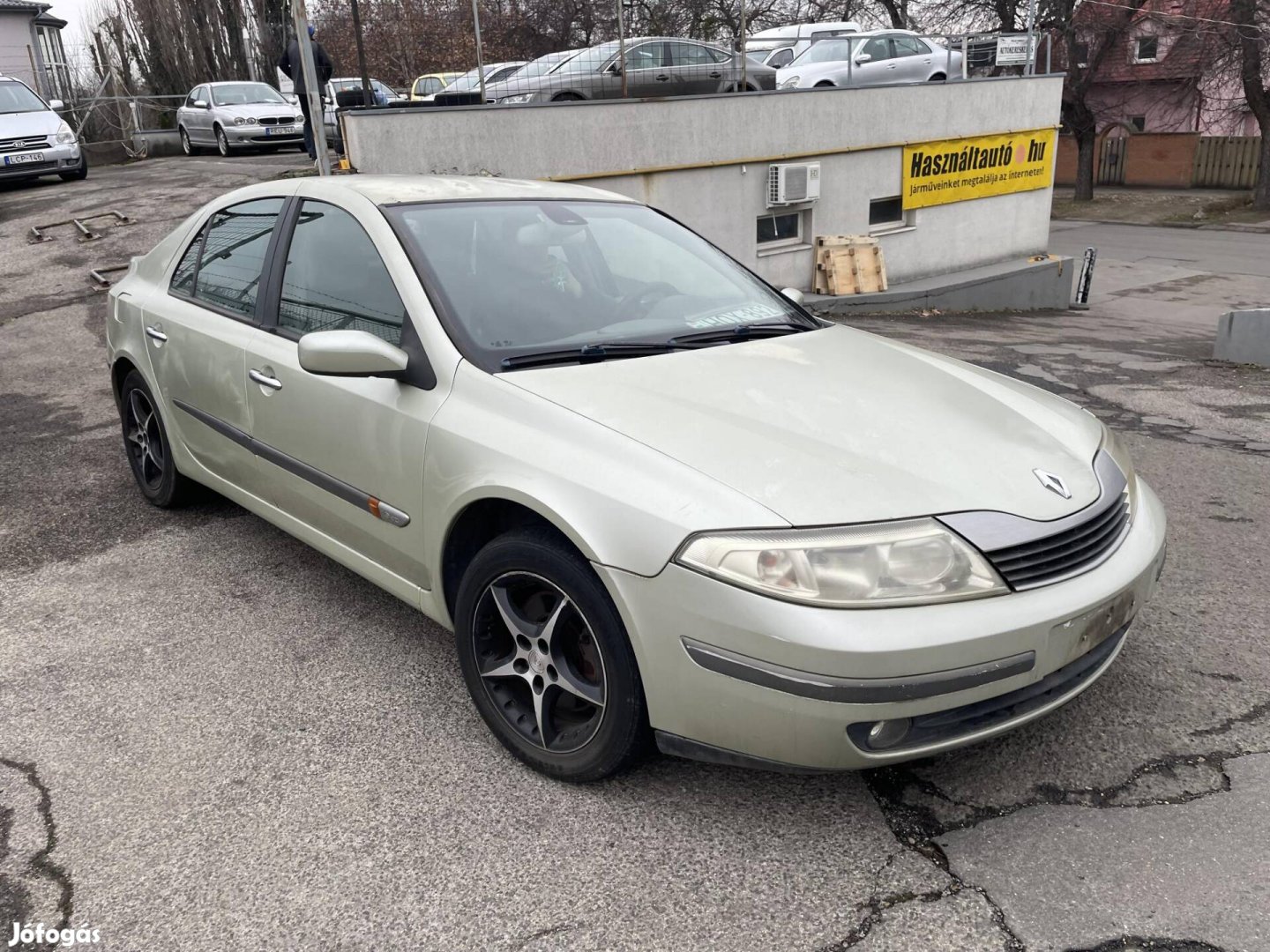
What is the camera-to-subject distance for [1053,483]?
2.68m

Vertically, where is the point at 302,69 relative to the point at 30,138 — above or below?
above

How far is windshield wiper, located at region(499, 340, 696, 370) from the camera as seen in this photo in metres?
3.02

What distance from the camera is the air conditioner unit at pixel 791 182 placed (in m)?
13.0

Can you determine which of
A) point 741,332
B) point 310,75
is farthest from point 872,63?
point 741,332

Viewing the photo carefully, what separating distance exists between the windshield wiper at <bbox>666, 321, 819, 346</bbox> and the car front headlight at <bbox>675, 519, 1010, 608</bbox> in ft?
3.67

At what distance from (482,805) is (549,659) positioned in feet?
1.40

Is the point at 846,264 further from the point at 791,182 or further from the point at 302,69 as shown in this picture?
the point at 302,69

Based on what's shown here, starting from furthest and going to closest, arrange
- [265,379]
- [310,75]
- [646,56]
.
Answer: [646,56]
[310,75]
[265,379]

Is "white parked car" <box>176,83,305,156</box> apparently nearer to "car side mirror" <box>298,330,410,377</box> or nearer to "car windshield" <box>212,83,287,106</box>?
"car windshield" <box>212,83,287,106</box>

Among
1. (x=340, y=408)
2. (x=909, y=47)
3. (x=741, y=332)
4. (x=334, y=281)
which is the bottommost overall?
(x=340, y=408)

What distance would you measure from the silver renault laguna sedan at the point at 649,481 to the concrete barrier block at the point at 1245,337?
715 centimetres

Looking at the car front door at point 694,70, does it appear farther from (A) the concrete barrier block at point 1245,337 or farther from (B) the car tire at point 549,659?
(B) the car tire at point 549,659

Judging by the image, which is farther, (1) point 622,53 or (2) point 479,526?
(1) point 622,53

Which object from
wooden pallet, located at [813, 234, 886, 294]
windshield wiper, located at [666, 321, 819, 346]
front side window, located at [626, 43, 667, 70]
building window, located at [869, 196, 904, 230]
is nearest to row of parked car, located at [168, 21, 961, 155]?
front side window, located at [626, 43, 667, 70]
